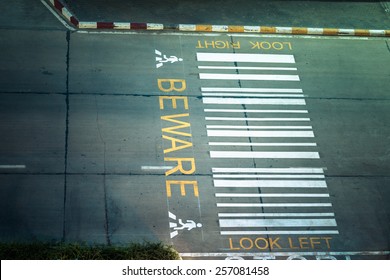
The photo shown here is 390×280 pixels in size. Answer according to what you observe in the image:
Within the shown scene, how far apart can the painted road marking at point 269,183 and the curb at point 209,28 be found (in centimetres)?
564

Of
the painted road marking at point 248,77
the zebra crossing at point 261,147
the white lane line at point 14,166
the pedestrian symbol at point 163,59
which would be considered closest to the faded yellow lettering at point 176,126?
the zebra crossing at point 261,147

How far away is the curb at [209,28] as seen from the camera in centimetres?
2069

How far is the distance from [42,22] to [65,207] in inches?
258

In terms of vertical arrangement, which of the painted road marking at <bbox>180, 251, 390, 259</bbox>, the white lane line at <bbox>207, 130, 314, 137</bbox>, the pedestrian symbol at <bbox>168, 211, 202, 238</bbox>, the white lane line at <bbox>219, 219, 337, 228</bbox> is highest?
the white lane line at <bbox>207, 130, 314, 137</bbox>

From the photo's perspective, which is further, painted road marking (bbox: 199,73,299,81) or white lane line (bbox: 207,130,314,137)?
painted road marking (bbox: 199,73,299,81)

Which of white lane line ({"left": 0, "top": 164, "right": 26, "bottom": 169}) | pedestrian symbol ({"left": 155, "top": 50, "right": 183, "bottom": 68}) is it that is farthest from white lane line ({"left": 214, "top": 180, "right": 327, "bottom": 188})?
white lane line ({"left": 0, "top": 164, "right": 26, "bottom": 169})

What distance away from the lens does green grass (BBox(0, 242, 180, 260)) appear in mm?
14195

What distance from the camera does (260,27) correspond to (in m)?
21.3

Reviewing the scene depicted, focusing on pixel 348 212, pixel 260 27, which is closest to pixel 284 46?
pixel 260 27

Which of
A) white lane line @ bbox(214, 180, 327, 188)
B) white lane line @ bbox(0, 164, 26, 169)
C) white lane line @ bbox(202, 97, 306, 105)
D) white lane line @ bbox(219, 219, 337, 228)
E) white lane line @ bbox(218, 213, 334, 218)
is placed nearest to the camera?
white lane line @ bbox(219, 219, 337, 228)

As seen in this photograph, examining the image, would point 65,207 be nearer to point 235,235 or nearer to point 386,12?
point 235,235

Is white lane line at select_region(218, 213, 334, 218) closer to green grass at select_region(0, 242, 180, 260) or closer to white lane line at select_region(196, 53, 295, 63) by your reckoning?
green grass at select_region(0, 242, 180, 260)

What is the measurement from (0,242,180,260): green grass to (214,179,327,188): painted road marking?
2765 mm

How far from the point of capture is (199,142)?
17922mm
